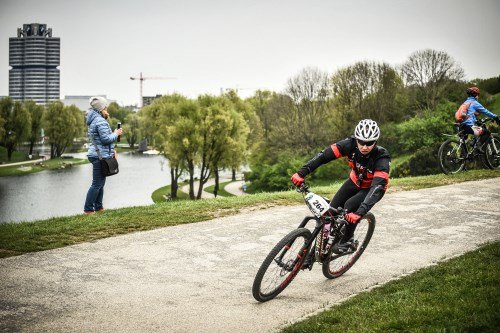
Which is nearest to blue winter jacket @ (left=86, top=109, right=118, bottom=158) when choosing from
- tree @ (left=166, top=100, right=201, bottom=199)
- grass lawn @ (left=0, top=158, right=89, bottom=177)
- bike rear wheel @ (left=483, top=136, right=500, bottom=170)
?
bike rear wheel @ (left=483, top=136, right=500, bottom=170)

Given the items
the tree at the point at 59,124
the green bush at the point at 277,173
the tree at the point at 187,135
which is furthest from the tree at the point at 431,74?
the tree at the point at 59,124

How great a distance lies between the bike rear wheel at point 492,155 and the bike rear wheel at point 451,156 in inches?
34.1

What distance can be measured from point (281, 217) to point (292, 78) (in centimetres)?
4521

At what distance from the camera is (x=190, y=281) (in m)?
5.88

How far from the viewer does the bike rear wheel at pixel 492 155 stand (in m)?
14.4

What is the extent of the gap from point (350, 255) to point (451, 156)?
31.2ft

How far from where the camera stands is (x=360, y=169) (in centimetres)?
605

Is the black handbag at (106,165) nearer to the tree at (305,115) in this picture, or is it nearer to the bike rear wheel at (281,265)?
the bike rear wheel at (281,265)

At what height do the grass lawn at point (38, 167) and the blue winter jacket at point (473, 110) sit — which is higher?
the blue winter jacket at point (473, 110)

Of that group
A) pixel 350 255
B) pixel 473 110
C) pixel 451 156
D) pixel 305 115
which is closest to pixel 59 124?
pixel 305 115

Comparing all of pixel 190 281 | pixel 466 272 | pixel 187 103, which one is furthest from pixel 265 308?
pixel 187 103

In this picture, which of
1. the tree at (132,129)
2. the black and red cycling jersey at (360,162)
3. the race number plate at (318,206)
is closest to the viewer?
the race number plate at (318,206)

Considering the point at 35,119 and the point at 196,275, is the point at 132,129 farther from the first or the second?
the point at 196,275

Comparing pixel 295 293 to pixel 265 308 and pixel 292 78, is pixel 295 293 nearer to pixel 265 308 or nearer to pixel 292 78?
pixel 265 308
